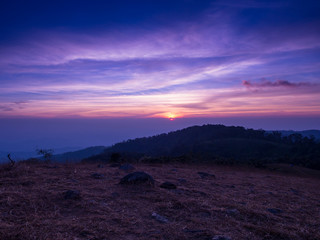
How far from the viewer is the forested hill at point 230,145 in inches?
1640

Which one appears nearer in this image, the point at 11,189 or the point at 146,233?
the point at 146,233

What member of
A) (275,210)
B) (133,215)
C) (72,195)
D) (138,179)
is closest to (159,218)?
(133,215)

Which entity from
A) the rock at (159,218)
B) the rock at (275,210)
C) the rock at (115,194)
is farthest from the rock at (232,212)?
the rock at (115,194)

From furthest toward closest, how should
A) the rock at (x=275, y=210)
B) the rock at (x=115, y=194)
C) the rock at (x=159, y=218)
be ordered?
the rock at (x=115, y=194) < the rock at (x=275, y=210) < the rock at (x=159, y=218)

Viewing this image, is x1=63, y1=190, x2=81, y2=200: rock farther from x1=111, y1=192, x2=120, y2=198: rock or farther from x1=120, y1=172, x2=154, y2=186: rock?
x1=120, y1=172, x2=154, y2=186: rock

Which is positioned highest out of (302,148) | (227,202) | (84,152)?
(227,202)

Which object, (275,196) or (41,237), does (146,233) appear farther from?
(275,196)

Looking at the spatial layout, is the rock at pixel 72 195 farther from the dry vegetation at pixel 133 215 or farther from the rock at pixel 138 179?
the rock at pixel 138 179

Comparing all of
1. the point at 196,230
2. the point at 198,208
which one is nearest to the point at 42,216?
the point at 196,230

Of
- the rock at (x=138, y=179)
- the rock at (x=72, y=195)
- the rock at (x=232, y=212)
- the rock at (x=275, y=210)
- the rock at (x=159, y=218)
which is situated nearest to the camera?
the rock at (x=159, y=218)

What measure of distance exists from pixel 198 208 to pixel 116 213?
7.63 ft

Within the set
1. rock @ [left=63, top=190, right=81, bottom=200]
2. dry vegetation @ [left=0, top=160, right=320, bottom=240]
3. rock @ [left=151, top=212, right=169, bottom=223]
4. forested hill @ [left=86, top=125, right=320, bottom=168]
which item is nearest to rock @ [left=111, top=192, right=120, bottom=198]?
dry vegetation @ [left=0, top=160, right=320, bottom=240]

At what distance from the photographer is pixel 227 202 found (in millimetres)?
7008

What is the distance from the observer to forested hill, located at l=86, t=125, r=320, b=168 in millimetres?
41662
